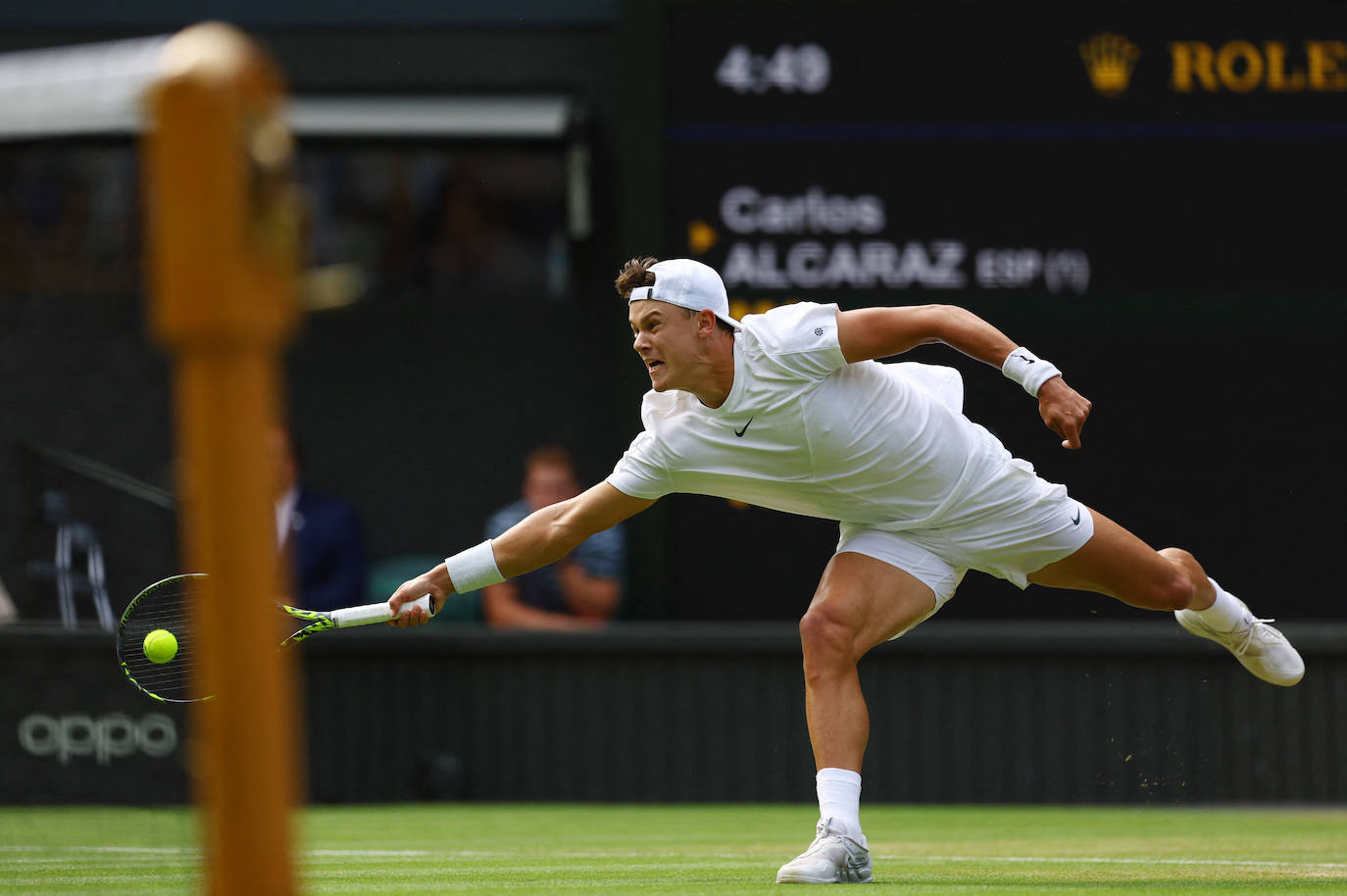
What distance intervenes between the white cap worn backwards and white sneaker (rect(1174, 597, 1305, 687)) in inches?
78.0

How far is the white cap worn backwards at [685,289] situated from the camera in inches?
194

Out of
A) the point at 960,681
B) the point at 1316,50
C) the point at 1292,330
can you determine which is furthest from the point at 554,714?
the point at 1316,50

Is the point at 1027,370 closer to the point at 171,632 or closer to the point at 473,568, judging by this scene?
the point at 473,568

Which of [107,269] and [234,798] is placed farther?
[107,269]

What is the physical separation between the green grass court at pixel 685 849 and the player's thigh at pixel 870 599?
2.13 ft

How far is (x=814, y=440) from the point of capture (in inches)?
197

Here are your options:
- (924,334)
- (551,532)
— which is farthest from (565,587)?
(924,334)

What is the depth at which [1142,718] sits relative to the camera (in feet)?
29.3

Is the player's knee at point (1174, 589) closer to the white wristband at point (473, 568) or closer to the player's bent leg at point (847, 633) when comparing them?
the player's bent leg at point (847, 633)

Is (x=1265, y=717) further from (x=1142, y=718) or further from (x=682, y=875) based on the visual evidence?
(x=682, y=875)

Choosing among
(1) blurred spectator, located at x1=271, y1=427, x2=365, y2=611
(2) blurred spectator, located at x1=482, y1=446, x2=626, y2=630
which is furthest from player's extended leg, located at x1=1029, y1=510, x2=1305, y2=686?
(1) blurred spectator, located at x1=271, y1=427, x2=365, y2=611

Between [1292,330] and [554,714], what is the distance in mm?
3940

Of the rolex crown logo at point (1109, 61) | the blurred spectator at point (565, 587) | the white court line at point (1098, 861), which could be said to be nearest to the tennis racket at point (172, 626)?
the white court line at point (1098, 861)

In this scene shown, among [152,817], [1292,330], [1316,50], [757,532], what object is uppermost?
[1316,50]
